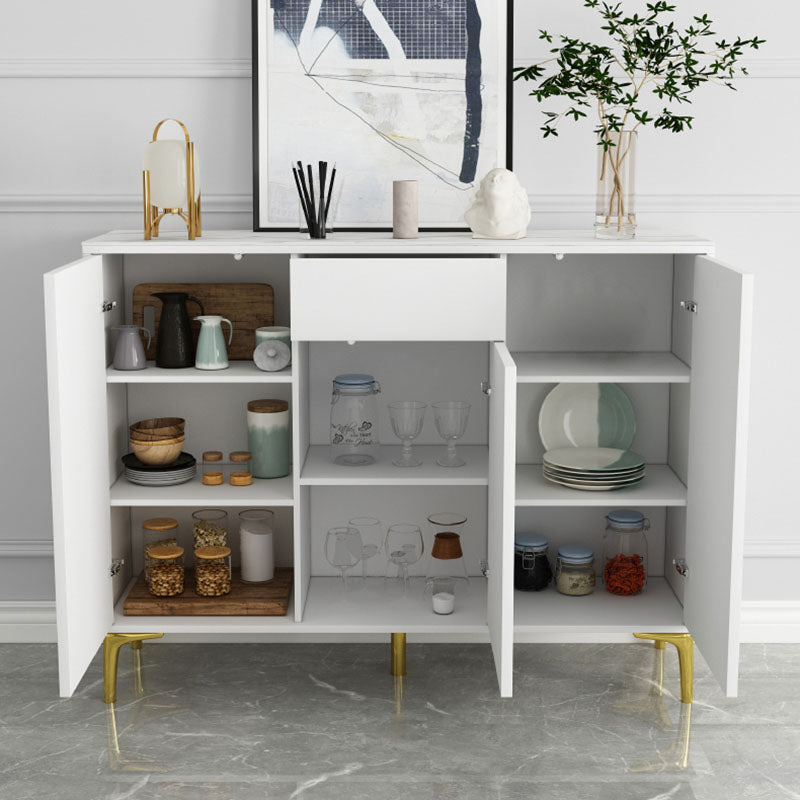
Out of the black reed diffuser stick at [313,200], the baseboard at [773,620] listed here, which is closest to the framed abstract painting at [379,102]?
the black reed diffuser stick at [313,200]

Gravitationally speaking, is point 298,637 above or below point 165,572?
below

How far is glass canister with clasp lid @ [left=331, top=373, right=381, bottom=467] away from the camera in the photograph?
3.03 m

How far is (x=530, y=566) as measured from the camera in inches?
121

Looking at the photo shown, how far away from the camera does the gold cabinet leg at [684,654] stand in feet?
9.39

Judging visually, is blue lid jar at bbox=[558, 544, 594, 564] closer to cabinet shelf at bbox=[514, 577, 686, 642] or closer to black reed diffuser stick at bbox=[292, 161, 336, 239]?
cabinet shelf at bbox=[514, 577, 686, 642]

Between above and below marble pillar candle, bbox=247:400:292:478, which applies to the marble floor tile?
below

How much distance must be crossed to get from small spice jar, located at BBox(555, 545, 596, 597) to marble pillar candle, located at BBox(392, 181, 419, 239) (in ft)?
→ 3.09

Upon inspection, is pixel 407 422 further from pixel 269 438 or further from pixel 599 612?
pixel 599 612

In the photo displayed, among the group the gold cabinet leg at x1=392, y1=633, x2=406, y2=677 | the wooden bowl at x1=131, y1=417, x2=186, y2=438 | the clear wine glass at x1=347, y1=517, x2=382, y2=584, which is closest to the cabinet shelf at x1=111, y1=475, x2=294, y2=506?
the wooden bowl at x1=131, y1=417, x2=186, y2=438

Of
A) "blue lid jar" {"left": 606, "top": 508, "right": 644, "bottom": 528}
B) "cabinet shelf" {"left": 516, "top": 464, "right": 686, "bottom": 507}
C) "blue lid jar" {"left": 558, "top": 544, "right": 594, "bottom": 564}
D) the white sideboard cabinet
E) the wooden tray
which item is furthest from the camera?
"blue lid jar" {"left": 606, "top": 508, "right": 644, "bottom": 528}

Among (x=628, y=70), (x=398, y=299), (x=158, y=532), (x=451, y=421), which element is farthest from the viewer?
(x=158, y=532)

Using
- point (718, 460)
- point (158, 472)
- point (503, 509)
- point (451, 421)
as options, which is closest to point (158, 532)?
point (158, 472)

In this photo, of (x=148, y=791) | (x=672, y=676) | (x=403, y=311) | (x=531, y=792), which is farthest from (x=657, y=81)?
(x=148, y=791)

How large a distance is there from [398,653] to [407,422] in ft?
2.07
